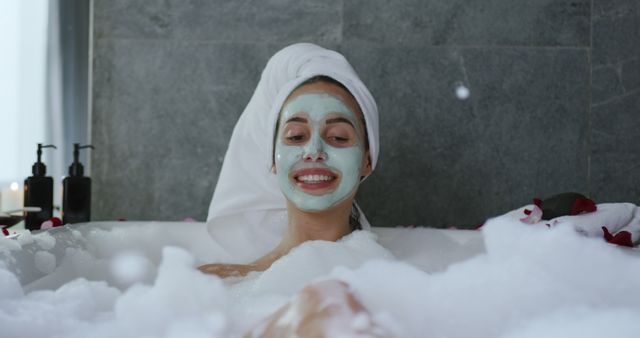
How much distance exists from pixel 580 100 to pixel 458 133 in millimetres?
414

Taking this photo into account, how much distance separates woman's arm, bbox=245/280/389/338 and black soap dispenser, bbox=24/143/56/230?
1.18 m

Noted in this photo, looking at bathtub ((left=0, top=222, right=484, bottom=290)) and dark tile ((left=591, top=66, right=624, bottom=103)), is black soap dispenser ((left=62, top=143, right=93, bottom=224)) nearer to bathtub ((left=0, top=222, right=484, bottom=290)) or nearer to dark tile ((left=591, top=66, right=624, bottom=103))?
bathtub ((left=0, top=222, right=484, bottom=290))

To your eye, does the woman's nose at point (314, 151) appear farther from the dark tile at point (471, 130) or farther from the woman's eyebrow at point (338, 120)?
the dark tile at point (471, 130)

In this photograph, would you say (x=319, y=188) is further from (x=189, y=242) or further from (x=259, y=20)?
(x=259, y=20)

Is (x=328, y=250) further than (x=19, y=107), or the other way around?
(x=19, y=107)

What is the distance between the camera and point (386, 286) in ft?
3.56

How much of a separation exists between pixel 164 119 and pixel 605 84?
1456mm

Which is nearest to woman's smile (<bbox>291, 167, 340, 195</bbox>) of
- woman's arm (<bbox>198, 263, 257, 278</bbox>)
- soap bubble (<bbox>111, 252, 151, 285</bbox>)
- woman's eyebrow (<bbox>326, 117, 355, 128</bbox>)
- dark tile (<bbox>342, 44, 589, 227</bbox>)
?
woman's eyebrow (<bbox>326, 117, 355, 128</bbox>)

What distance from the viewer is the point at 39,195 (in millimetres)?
1979

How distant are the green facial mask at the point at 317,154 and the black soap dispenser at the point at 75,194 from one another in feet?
2.59

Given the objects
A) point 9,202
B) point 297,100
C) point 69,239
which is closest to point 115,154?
point 9,202

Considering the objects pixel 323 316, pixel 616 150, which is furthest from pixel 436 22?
pixel 323 316

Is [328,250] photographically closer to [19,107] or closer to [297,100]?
[297,100]

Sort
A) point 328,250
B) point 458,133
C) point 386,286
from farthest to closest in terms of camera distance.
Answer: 1. point 458,133
2. point 328,250
3. point 386,286
